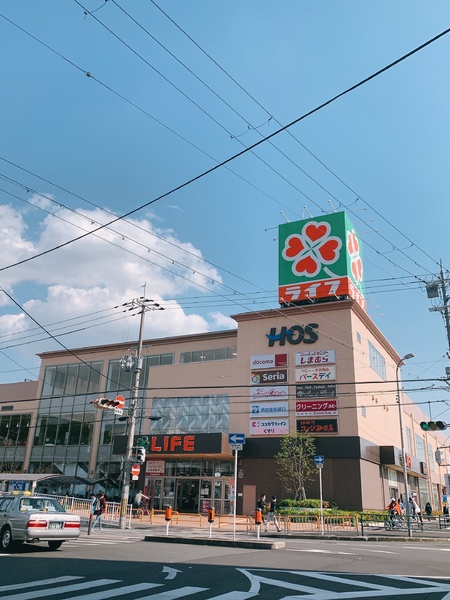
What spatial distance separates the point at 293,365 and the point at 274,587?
100ft

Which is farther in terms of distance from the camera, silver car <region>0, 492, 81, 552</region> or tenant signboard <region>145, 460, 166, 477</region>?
tenant signboard <region>145, 460, 166, 477</region>

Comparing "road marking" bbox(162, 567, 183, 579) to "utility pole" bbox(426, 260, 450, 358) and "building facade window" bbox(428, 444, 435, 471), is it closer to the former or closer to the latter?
"utility pole" bbox(426, 260, 450, 358)

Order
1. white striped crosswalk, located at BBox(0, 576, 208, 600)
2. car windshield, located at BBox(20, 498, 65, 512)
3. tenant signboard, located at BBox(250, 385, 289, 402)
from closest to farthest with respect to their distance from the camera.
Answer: white striped crosswalk, located at BBox(0, 576, 208, 600), car windshield, located at BBox(20, 498, 65, 512), tenant signboard, located at BBox(250, 385, 289, 402)

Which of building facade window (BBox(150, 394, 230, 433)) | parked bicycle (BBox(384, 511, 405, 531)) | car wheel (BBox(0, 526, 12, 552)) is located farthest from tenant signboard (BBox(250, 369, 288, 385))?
car wheel (BBox(0, 526, 12, 552))

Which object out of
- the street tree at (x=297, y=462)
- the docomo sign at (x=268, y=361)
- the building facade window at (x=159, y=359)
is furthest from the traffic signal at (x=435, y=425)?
the building facade window at (x=159, y=359)

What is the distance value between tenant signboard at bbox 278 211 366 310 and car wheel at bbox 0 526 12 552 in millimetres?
29802

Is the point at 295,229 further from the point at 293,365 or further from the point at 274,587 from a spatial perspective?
the point at 274,587

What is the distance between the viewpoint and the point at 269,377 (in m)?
40.0

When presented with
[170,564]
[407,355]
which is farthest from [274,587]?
[407,355]

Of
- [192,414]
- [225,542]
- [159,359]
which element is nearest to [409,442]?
[192,414]

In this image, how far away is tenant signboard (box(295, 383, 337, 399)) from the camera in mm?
37531

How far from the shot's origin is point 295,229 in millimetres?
45938

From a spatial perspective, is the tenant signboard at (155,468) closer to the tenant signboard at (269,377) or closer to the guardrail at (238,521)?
the guardrail at (238,521)

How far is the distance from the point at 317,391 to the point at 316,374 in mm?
1274
